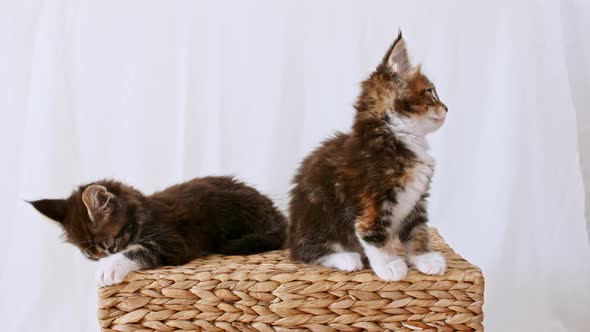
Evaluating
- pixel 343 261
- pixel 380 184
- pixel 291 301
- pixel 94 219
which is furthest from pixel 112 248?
pixel 380 184

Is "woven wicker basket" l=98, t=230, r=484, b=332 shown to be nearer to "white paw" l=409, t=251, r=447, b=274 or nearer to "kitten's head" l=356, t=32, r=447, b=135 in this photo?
"white paw" l=409, t=251, r=447, b=274

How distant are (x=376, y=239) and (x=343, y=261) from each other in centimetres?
12

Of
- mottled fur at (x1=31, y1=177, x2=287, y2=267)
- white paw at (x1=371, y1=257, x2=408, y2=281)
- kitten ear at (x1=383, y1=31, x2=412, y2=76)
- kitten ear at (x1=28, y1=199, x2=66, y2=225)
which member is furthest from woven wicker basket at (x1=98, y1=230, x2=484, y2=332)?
kitten ear at (x1=383, y1=31, x2=412, y2=76)

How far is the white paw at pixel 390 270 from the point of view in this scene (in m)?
1.53

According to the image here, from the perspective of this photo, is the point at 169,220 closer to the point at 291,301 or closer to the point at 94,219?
the point at 94,219

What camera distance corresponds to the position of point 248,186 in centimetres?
223

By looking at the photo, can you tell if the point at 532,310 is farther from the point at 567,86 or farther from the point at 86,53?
the point at 86,53

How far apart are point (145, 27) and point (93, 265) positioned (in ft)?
3.21

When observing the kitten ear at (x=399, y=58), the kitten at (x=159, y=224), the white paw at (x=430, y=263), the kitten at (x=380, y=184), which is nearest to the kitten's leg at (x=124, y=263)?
the kitten at (x=159, y=224)

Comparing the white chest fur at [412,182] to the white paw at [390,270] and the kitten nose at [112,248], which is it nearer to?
the white paw at [390,270]

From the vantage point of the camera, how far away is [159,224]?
1.82 metres

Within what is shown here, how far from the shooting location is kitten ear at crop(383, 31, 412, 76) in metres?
1.57

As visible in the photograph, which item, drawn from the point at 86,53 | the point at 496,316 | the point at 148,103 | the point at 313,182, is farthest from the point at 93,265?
the point at 496,316

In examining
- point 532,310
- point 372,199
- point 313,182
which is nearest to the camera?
point 372,199
